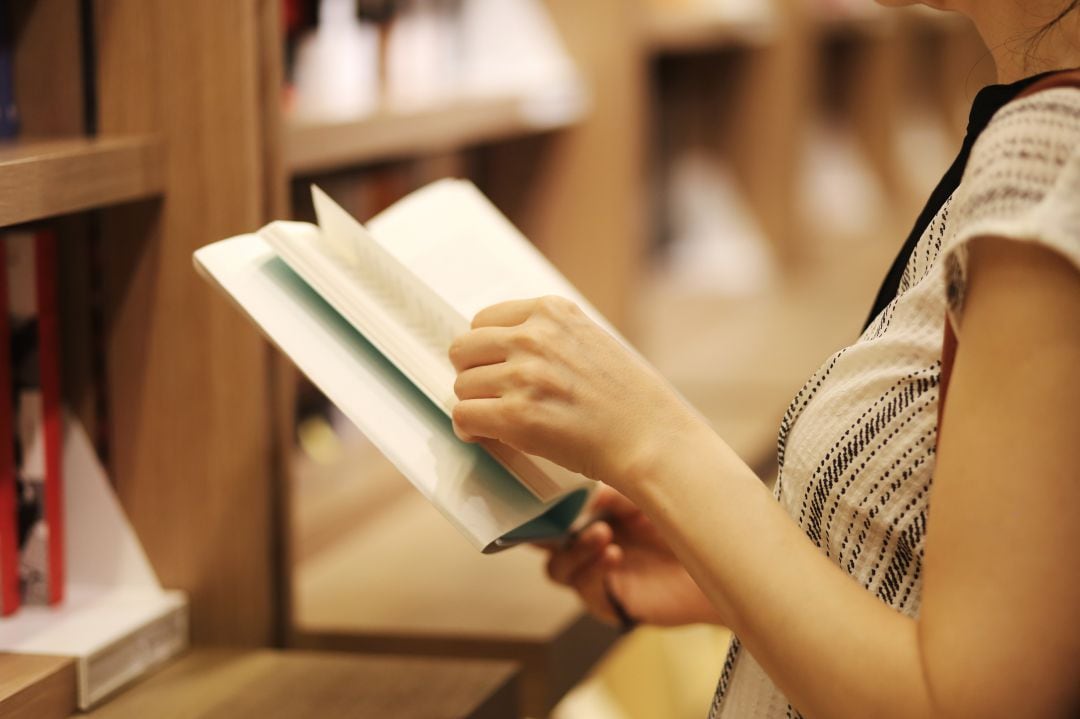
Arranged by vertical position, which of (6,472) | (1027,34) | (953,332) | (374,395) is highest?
(1027,34)

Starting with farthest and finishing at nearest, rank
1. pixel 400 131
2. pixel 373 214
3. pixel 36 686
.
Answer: pixel 373 214
pixel 400 131
pixel 36 686

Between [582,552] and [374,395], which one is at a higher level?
[374,395]

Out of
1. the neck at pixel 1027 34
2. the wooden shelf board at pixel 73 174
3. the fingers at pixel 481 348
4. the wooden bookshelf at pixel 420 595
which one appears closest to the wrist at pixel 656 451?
the fingers at pixel 481 348

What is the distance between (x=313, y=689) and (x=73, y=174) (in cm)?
44

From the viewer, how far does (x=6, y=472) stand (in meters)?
1.07

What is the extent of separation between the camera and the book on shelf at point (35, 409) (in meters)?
1.08

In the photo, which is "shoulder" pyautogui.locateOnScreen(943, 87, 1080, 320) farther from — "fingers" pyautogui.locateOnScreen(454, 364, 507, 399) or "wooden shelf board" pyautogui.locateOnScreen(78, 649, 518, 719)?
"wooden shelf board" pyautogui.locateOnScreen(78, 649, 518, 719)

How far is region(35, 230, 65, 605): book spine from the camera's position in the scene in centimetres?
108

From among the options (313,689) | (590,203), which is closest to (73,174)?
(313,689)

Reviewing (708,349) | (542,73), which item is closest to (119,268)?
(542,73)

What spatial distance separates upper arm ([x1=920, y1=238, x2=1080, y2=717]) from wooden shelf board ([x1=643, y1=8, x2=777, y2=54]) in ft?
5.77

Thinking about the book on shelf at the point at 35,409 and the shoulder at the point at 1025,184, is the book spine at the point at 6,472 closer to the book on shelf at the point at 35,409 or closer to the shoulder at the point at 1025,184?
the book on shelf at the point at 35,409

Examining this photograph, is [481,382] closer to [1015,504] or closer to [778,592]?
[778,592]

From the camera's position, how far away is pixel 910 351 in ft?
2.58
